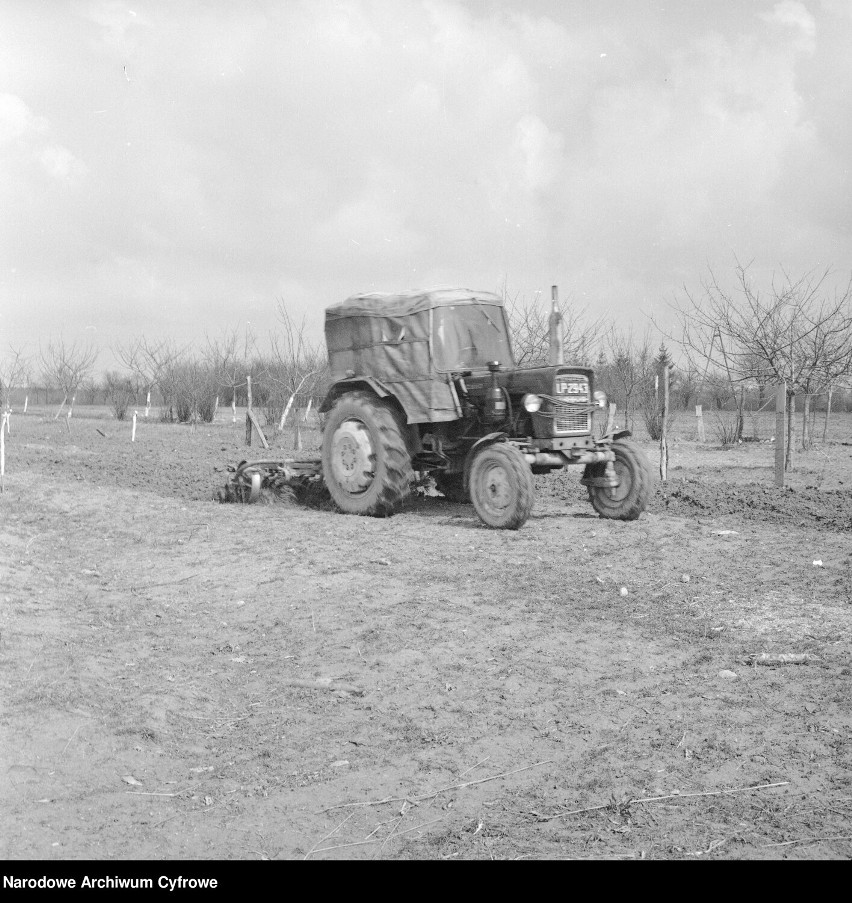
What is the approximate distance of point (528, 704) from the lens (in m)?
5.23

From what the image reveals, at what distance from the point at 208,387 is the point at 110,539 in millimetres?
32581

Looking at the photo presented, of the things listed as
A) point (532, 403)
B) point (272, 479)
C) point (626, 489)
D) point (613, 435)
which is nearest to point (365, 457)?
point (272, 479)

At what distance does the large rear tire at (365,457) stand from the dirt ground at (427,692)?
0.99 meters

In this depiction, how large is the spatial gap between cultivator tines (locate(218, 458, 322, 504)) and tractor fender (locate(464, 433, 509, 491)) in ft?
8.94

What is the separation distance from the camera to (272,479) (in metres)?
13.2

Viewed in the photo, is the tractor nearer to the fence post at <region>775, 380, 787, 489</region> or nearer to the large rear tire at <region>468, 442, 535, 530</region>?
the large rear tire at <region>468, 442, 535, 530</region>

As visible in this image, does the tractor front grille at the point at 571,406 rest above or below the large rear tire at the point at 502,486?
above

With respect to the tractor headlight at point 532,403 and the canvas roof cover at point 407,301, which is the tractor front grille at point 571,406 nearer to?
the tractor headlight at point 532,403

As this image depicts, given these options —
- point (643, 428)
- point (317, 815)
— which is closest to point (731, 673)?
point (317, 815)

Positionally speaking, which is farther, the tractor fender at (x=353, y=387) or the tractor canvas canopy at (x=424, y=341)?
the tractor fender at (x=353, y=387)

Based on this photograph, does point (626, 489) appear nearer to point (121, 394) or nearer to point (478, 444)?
point (478, 444)

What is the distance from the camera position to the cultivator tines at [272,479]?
1305 centimetres

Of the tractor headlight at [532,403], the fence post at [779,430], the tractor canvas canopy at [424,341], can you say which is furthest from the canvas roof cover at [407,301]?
the fence post at [779,430]

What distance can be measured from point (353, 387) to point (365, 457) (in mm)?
950
